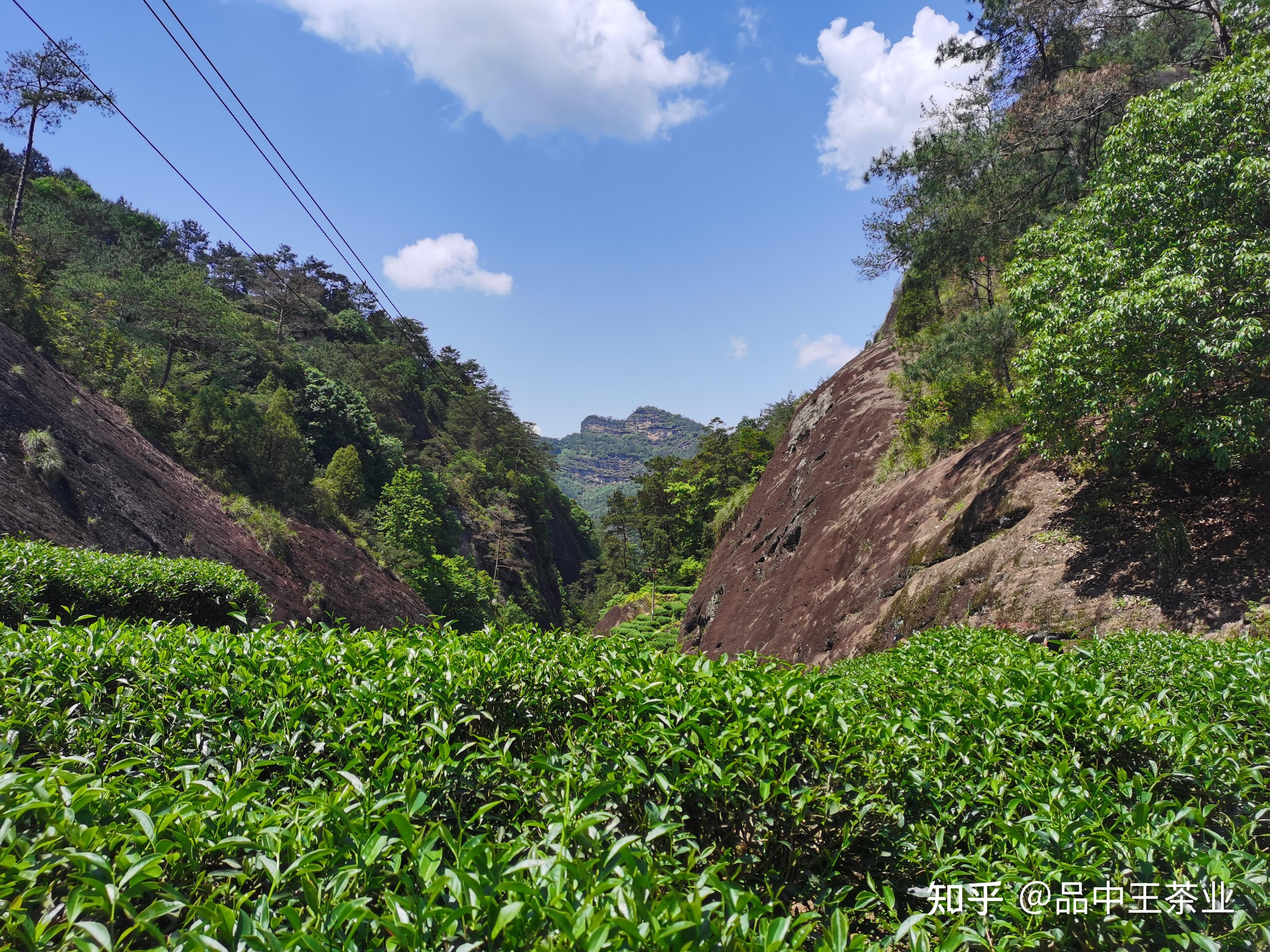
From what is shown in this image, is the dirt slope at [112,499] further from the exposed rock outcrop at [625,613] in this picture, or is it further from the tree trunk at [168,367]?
the exposed rock outcrop at [625,613]

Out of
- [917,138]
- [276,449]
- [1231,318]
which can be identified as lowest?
[1231,318]

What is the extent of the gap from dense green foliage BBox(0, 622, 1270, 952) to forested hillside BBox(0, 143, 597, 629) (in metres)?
9.27

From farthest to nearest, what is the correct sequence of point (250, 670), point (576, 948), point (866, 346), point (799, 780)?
point (866, 346) < point (250, 670) < point (799, 780) < point (576, 948)

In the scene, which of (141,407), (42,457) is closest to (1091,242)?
(42,457)

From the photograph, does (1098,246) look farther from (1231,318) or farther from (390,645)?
(390,645)

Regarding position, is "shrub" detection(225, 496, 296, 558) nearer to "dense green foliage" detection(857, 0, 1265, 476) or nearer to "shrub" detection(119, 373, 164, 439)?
"shrub" detection(119, 373, 164, 439)

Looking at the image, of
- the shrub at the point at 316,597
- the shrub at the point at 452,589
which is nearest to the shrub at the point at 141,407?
the shrub at the point at 316,597

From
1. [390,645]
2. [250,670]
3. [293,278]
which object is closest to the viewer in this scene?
[250,670]

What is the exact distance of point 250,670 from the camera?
3.11 m

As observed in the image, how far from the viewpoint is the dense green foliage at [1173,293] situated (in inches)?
244

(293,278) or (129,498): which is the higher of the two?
(293,278)

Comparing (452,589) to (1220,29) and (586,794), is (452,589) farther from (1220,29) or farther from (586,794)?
(1220,29)

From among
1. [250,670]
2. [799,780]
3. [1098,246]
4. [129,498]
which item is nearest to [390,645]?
[250,670]

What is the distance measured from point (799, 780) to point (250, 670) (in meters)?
2.84
